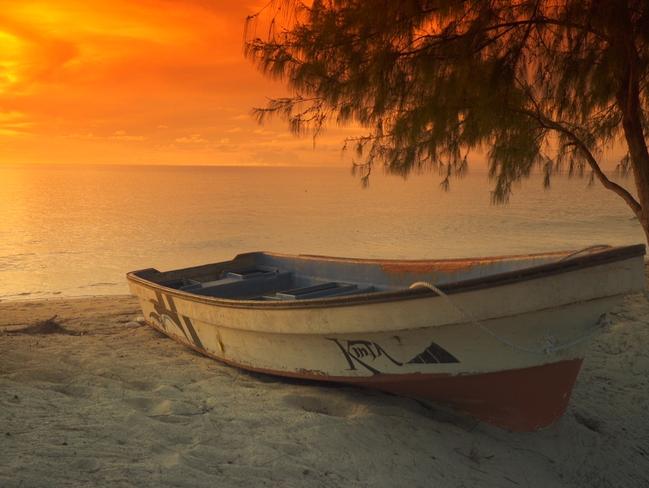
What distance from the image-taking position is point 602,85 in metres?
7.92

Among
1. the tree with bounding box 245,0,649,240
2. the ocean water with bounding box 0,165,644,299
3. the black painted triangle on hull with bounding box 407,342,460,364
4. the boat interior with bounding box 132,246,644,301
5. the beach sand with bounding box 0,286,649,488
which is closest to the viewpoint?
the beach sand with bounding box 0,286,649,488

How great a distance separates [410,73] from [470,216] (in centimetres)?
2598

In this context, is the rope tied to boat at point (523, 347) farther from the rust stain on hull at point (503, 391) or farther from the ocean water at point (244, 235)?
the ocean water at point (244, 235)

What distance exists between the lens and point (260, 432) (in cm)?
379

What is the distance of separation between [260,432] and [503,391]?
1.58 m

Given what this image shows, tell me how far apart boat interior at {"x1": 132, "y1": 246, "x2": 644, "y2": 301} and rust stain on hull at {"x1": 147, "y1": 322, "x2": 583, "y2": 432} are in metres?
0.87

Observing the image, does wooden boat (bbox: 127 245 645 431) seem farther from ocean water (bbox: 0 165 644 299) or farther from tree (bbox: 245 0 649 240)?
ocean water (bbox: 0 165 644 299)

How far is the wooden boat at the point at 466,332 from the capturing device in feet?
11.7

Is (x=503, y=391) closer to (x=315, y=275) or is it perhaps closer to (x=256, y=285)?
(x=315, y=275)

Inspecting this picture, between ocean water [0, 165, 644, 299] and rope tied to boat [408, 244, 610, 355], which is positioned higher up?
rope tied to boat [408, 244, 610, 355]

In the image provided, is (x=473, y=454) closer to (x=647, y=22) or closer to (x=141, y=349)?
(x=141, y=349)

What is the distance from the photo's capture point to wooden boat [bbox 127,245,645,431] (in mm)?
3564

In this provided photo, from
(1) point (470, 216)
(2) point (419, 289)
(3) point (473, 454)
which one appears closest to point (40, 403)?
(2) point (419, 289)

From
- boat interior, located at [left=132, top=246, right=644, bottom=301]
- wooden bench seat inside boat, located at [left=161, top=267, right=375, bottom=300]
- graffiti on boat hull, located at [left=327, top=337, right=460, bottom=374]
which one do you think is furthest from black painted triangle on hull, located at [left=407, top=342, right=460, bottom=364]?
wooden bench seat inside boat, located at [left=161, top=267, right=375, bottom=300]
